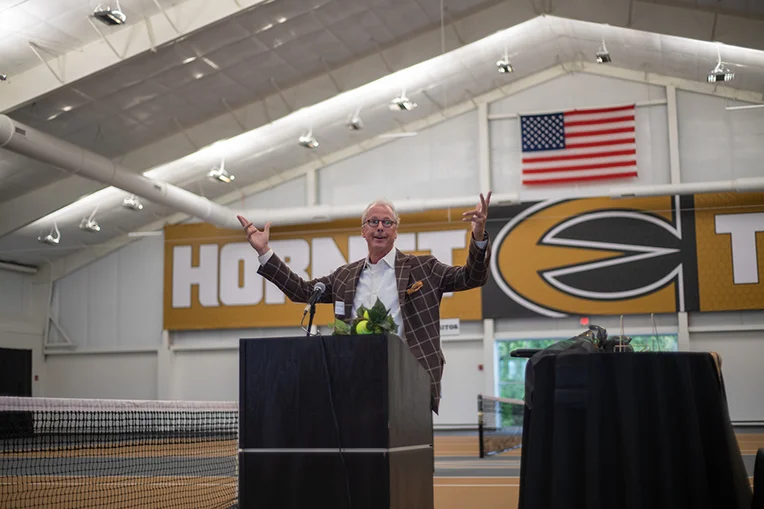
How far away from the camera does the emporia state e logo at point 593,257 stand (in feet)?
74.3

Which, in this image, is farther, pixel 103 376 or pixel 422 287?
pixel 103 376

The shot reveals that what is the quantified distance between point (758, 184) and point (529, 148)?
601 cm

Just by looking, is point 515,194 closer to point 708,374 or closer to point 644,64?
point 644,64

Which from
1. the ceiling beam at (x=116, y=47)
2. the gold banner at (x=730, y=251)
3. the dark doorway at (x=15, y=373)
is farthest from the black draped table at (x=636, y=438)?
the dark doorway at (x=15, y=373)

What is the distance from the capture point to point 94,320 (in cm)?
2691

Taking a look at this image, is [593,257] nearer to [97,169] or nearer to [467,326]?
[467,326]

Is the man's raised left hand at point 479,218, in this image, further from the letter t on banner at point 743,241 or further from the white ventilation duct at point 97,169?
the letter t on banner at point 743,241

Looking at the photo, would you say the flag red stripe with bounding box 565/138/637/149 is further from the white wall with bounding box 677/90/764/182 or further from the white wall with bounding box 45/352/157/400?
the white wall with bounding box 45/352/157/400

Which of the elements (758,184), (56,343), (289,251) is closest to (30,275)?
(56,343)

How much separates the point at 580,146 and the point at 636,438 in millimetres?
21466

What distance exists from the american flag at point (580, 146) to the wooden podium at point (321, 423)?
2072cm

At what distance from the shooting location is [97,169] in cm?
1816

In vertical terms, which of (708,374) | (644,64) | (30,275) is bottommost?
(708,374)

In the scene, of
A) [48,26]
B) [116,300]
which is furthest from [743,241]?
[116,300]
